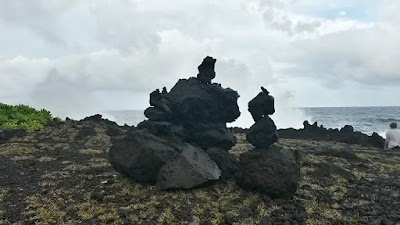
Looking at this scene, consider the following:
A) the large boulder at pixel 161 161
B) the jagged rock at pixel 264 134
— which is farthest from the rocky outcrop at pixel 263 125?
the large boulder at pixel 161 161

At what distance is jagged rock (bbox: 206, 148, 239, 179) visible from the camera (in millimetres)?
21609

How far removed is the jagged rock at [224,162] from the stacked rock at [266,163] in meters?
1.36

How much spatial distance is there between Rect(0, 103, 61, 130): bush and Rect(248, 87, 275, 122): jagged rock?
2482 centimetres

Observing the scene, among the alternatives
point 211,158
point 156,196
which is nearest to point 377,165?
point 211,158

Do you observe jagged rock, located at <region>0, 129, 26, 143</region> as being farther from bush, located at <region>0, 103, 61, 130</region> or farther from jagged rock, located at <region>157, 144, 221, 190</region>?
jagged rock, located at <region>157, 144, 221, 190</region>

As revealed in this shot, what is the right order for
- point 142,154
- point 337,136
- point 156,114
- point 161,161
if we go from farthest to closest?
point 337,136 → point 156,114 → point 142,154 → point 161,161

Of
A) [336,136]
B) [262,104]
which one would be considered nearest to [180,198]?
[262,104]

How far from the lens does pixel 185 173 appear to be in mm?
19328

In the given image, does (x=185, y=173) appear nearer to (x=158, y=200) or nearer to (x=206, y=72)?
(x=158, y=200)

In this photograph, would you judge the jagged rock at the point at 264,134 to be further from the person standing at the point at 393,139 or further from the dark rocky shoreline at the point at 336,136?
the dark rocky shoreline at the point at 336,136

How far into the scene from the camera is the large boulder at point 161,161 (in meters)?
19.3

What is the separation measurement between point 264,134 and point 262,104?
1562 millimetres

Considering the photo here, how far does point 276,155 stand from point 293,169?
3.56 feet

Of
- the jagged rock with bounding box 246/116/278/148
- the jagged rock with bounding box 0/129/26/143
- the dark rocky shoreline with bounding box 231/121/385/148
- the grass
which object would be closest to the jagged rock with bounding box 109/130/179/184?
the grass
